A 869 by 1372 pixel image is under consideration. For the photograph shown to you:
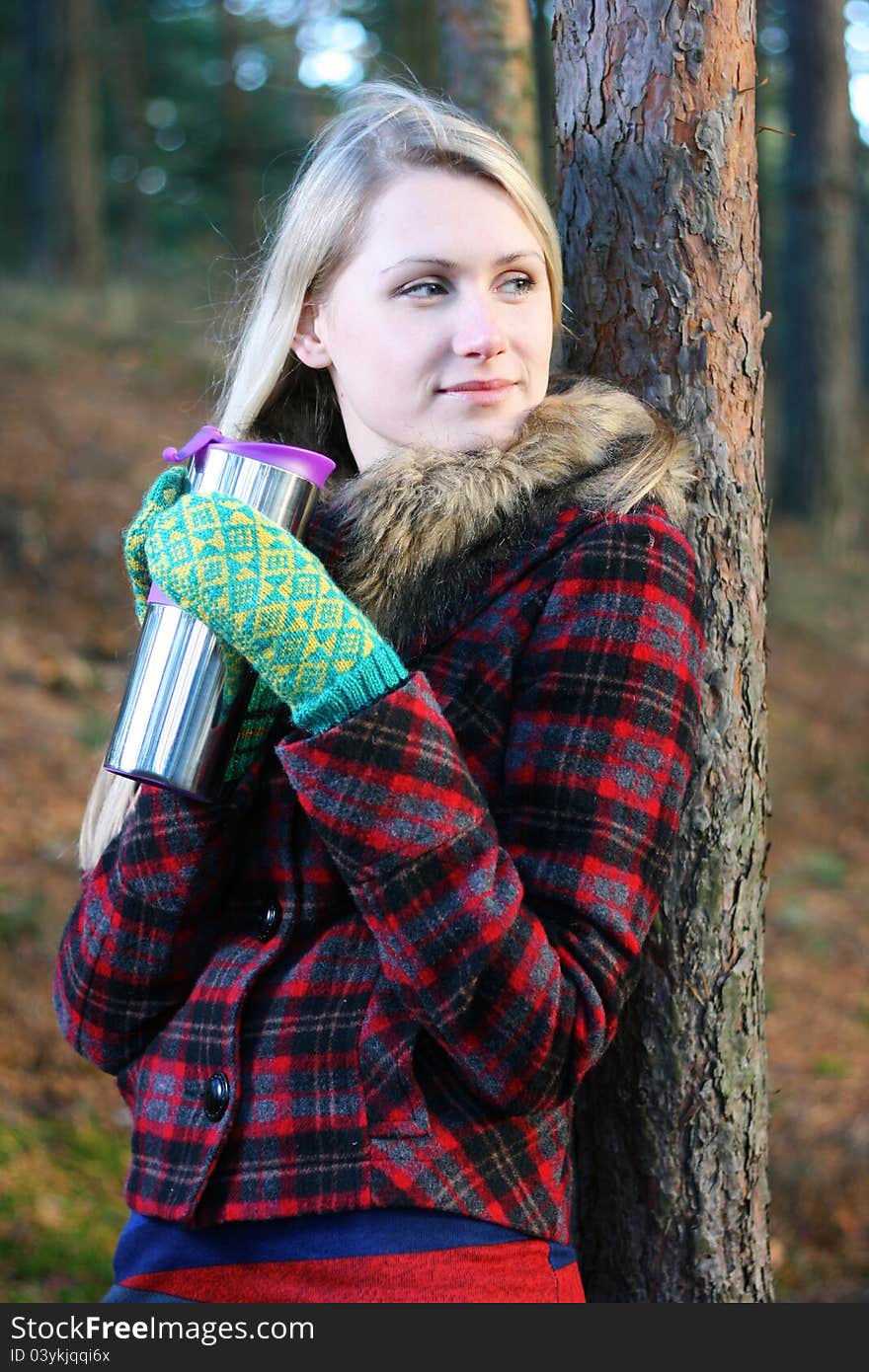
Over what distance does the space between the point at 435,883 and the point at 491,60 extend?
403cm

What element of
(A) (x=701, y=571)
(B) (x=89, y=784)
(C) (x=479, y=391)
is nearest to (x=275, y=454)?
(C) (x=479, y=391)

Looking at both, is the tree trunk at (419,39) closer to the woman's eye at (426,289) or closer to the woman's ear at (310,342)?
the woman's ear at (310,342)

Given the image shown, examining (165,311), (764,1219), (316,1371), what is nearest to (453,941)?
(316,1371)

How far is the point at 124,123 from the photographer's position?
18547mm

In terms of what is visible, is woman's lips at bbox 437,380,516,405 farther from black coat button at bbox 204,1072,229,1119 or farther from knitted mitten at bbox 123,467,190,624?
black coat button at bbox 204,1072,229,1119

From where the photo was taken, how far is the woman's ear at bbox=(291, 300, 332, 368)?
7.28 ft

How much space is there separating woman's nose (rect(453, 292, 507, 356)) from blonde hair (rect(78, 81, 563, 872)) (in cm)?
22

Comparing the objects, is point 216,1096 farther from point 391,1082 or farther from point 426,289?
point 426,289

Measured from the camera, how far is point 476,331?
1919 millimetres

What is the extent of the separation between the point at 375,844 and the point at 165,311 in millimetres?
11746

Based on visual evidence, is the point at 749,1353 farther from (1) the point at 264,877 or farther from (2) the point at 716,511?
(2) the point at 716,511

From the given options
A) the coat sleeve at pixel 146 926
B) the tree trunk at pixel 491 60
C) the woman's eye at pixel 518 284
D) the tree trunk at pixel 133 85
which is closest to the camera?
the coat sleeve at pixel 146 926

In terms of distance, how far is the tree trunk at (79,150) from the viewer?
1334 cm

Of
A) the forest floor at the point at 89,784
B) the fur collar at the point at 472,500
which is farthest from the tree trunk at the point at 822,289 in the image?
the fur collar at the point at 472,500
